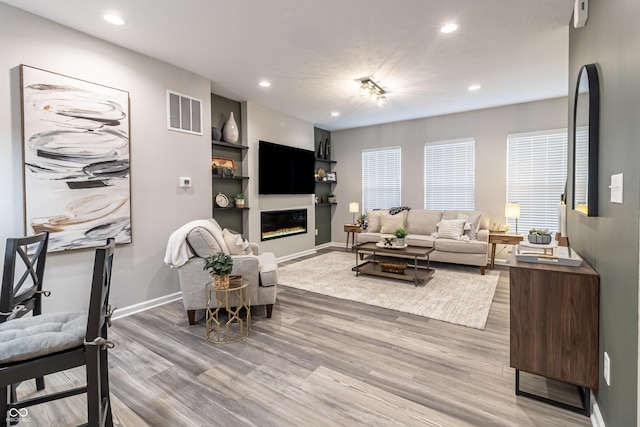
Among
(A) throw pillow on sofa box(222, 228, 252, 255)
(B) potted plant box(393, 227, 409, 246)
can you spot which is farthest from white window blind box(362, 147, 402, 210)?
(A) throw pillow on sofa box(222, 228, 252, 255)

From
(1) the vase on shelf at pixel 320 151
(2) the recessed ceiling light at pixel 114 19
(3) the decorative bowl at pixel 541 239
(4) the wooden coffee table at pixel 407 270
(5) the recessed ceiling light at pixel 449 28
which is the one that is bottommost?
(4) the wooden coffee table at pixel 407 270

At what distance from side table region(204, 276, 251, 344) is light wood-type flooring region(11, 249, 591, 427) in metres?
0.10

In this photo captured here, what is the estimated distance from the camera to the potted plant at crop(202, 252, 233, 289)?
8.54 feet

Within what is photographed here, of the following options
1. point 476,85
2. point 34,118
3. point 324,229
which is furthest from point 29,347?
point 324,229

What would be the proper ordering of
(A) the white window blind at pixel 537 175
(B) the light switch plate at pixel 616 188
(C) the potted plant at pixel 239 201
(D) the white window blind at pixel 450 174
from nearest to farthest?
1. (B) the light switch plate at pixel 616 188
2. (C) the potted plant at pixel 239 201
3. (A) the white window blind at pixel 537 175
4. (D) the white window blind at pixel 450 174

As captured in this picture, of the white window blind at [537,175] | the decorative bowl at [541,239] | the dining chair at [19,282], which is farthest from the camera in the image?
the white window blind at [537,175]

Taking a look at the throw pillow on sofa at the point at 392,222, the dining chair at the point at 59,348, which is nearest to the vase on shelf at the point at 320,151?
the throw pillow on sofa at the point at 392,222

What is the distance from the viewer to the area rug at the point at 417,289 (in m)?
3.23

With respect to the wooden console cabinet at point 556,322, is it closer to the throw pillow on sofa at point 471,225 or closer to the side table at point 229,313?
the side table at point 229,313

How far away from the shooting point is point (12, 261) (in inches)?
65.9

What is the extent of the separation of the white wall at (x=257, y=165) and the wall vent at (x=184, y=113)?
3.89ft

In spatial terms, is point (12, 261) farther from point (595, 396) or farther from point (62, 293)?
point (595, 396)

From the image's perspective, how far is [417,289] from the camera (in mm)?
3959

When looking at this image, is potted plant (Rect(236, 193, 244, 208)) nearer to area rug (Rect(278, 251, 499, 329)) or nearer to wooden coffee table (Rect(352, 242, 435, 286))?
area rug (Rect(278, 251, 499, 329))
